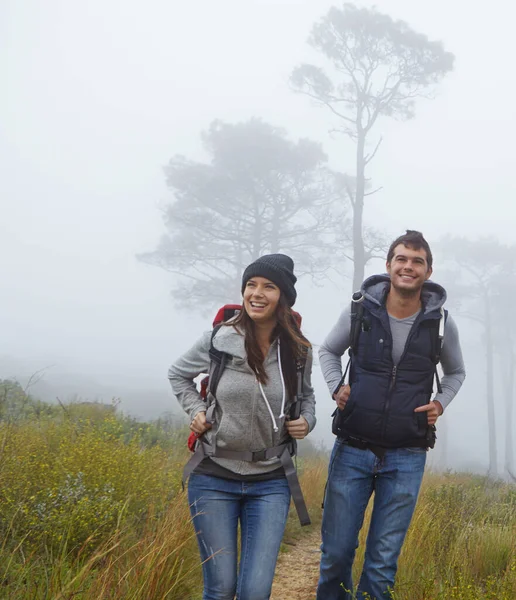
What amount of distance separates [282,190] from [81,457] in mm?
19275

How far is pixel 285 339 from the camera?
256 centimetres

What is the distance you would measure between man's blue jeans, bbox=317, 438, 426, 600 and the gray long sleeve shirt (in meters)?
0.35

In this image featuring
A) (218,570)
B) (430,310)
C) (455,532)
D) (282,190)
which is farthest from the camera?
(282,190)

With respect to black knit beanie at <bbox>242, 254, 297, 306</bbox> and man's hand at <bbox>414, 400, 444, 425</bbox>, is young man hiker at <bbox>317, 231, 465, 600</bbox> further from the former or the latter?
black knit beanie at <bbox>242, 254, 297, 306</bbox>

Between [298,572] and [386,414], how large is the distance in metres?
2.56

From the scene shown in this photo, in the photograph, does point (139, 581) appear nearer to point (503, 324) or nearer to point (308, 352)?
point (308, 352)

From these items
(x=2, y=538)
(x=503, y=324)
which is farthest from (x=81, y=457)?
(x=503, y=324)

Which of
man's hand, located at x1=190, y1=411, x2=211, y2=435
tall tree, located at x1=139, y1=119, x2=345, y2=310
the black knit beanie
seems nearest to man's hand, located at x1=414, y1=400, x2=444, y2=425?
the black knit beanie

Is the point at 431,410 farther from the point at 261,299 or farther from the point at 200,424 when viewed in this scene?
the point at 200,424

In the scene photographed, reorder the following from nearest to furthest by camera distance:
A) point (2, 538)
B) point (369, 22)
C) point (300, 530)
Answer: point (2, 538), point (300, 530), point (369, 22)

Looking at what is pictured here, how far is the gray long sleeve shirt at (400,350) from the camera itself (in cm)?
286

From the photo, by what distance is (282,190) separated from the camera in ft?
73.6

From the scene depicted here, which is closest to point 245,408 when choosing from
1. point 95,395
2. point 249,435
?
point 249,435

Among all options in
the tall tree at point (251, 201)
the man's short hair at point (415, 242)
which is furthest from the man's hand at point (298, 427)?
the tall tree at point (251, 201)
